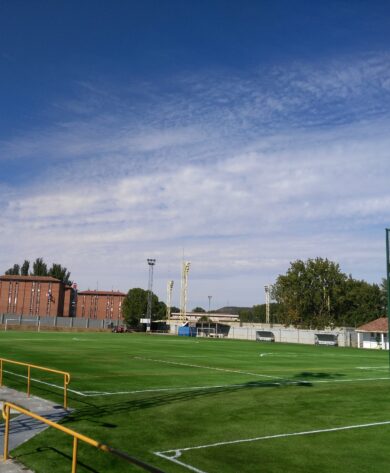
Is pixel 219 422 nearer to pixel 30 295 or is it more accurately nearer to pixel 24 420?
pixel 24 420

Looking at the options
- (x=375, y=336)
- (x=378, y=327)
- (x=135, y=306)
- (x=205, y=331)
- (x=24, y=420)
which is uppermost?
(x=135, y=306)

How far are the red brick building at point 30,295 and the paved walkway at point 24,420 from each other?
12108 centimetres

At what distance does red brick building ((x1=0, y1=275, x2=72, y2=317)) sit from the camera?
441 feet

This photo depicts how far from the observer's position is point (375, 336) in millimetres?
74875

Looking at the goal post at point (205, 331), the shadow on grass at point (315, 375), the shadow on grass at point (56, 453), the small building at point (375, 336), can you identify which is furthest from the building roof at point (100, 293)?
the shadow on grass at point (56, 453)

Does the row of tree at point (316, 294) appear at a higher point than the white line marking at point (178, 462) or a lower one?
higher

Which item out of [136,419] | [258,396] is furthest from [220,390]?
[136,419]

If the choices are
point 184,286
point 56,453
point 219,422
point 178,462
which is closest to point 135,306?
point 184,286

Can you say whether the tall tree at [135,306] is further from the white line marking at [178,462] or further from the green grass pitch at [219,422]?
the white line marking at [178,462]

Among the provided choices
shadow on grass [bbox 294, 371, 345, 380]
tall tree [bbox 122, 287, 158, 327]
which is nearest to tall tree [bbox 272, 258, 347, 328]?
tall tree [bbox 122, 287, 158, 327]

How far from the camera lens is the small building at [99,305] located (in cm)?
15450

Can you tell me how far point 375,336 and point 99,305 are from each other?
9886 cm

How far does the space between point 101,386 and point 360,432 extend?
10.9 meters

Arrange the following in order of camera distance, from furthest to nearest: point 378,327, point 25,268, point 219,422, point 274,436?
point 25,268
point 378,327
point 219,422
point 274,436
